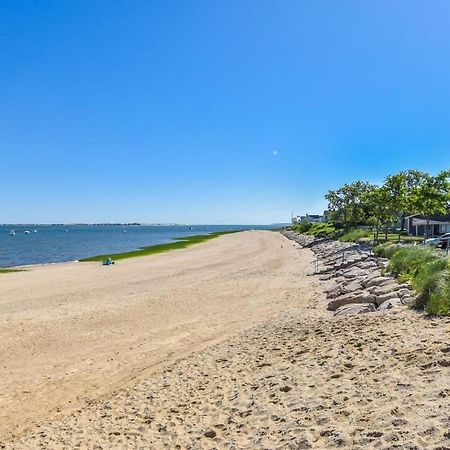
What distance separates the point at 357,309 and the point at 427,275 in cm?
246

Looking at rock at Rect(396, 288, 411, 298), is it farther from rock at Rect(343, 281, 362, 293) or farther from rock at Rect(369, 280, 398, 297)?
rock at Rect(343, 281, 362, 293)

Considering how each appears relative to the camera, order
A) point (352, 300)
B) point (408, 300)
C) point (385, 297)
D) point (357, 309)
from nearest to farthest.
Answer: point (408, 300) → point (357, 309) → point (385, 297) → point (352, 300)

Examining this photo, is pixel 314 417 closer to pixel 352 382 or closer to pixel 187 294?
pixel 352 382

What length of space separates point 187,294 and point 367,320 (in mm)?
11324

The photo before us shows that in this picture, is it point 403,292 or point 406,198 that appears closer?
point 403,292

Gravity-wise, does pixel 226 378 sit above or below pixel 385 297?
below

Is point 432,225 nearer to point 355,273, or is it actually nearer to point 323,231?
point 323,231

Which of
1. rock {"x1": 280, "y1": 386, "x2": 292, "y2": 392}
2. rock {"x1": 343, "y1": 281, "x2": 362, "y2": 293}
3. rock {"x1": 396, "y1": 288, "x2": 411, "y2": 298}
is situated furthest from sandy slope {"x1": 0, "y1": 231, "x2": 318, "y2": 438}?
rock {"x1": 396, "y1": 288, "x2": 411, "y2": 298}

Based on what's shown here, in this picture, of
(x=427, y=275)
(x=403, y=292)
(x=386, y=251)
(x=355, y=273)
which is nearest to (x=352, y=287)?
(x=403, y=292)

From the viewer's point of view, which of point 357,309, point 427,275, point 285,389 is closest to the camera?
point 285,389

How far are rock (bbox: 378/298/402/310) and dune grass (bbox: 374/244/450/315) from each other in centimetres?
64

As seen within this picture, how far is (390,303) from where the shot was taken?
12.6 meters

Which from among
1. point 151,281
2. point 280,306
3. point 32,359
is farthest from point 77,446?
point 151,281

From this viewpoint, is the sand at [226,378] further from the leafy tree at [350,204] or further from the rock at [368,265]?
the leafy tree at [350,204]
